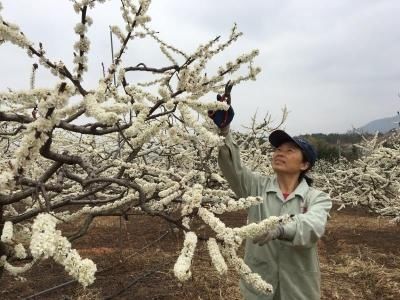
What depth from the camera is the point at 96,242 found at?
37.6 feet

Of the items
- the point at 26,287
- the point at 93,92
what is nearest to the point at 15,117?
the point at 93,92

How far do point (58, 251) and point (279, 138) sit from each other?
2.25 metres

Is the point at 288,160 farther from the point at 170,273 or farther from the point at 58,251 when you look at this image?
the point at 170,273

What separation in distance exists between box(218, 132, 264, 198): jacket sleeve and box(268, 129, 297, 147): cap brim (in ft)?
0.86

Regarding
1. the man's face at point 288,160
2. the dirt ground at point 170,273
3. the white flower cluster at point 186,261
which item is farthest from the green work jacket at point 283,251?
the dirt ground at point 170,273

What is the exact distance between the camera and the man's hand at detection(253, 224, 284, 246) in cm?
251

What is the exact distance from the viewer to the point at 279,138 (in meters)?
3.49

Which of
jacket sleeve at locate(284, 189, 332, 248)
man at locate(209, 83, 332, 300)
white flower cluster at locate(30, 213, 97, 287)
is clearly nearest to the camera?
white flower cluster at locate(30, 213, 97, 287)

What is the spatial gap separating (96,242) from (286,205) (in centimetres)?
874

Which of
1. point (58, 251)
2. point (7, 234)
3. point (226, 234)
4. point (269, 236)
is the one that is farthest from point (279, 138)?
point (58, 251)

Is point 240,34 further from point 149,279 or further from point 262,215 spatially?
point 149,279

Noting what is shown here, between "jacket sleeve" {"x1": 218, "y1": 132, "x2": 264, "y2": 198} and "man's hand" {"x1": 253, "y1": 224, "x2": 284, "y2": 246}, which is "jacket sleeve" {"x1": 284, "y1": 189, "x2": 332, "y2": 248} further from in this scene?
"jacket sleeve" {"x1": 218, "y1": 132, "x2": 264, "y2": 198}

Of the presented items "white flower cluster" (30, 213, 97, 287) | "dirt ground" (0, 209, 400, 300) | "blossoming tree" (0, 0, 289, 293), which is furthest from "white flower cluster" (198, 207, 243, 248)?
"dirt ground" (0, 209, 400, 300)

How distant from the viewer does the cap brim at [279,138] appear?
11.2ft
